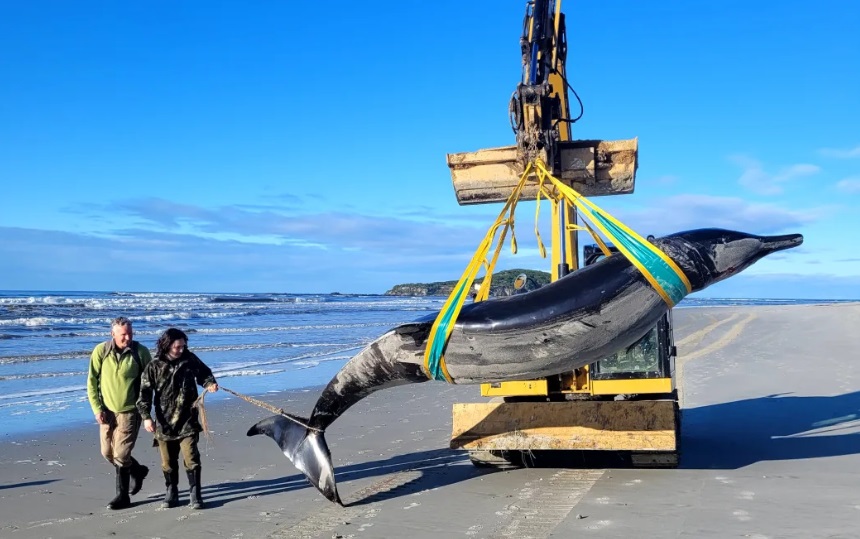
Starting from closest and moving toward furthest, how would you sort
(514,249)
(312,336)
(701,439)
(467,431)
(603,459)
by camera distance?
(514,249)
(467,431)
(603,459)
(701,439)
(312,336)

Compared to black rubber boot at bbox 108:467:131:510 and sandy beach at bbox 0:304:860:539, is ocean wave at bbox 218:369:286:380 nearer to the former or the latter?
sandy beach at bbox 0:304:860:539

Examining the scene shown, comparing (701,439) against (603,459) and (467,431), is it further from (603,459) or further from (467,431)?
(467,431)

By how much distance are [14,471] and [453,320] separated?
230 inches

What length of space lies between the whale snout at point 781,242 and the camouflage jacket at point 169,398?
4688 millimetres

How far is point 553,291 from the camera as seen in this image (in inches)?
226

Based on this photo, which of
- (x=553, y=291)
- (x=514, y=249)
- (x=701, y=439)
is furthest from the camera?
(x=701, y=439)

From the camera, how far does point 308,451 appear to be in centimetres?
706

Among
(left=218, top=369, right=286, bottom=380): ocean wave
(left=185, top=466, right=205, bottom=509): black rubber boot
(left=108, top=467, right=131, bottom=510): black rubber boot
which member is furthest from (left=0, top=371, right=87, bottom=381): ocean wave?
(left=185, top=466, right=205, bottom=509): black rubber boot

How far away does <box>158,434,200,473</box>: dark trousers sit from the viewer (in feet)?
23.2

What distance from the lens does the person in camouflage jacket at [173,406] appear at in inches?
278

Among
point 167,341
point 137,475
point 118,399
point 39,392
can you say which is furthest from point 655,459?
point 39,392

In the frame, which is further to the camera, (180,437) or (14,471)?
(14,471)

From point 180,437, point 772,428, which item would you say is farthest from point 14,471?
point 772,428

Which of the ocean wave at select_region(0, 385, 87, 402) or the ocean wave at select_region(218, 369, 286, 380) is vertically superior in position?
the ocean wave at select_region(0, 385, 87, 402)
